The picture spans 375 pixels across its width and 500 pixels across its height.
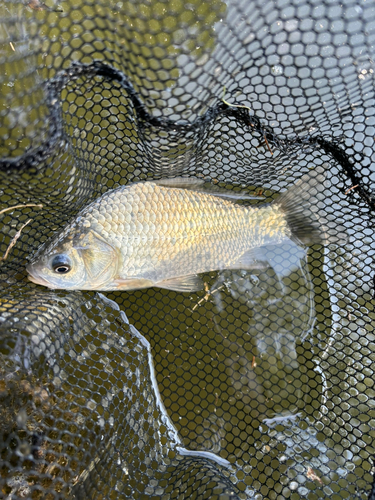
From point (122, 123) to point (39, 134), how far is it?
0.51 metres

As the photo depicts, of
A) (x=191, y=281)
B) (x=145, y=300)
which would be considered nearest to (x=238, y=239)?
(x=191, y=281)

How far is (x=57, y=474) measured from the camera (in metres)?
1.71

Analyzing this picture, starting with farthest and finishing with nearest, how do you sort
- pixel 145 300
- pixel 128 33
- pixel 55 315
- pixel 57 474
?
pixel 145 300
pixel 128 33
pixel 55 315
pixel 57 474

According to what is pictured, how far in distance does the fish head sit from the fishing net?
0.14 metres

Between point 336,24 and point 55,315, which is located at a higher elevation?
point 336,24

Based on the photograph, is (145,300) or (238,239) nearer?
(238,239)

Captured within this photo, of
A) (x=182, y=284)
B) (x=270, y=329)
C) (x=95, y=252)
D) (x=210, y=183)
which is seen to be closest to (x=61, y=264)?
(x=95, y=252)

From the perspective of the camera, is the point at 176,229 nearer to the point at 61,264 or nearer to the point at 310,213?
the point at 61,264

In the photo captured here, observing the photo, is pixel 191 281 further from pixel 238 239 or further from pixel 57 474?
pixel 57 474

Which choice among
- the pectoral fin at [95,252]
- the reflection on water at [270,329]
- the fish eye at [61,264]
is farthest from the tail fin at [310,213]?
the fish eye at [61,264]

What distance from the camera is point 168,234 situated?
7.10 ft

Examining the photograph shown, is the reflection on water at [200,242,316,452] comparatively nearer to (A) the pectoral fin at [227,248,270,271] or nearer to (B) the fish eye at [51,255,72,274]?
(A) the pectoral fin at [227,248,270,271]

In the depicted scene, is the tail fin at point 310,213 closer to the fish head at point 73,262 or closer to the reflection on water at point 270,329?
the reflection on water at point 270,329

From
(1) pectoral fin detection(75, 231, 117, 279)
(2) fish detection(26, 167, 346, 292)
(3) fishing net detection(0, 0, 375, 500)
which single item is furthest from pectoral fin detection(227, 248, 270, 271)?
(1) pectoral fin detection(75, 231, 117, 279)
